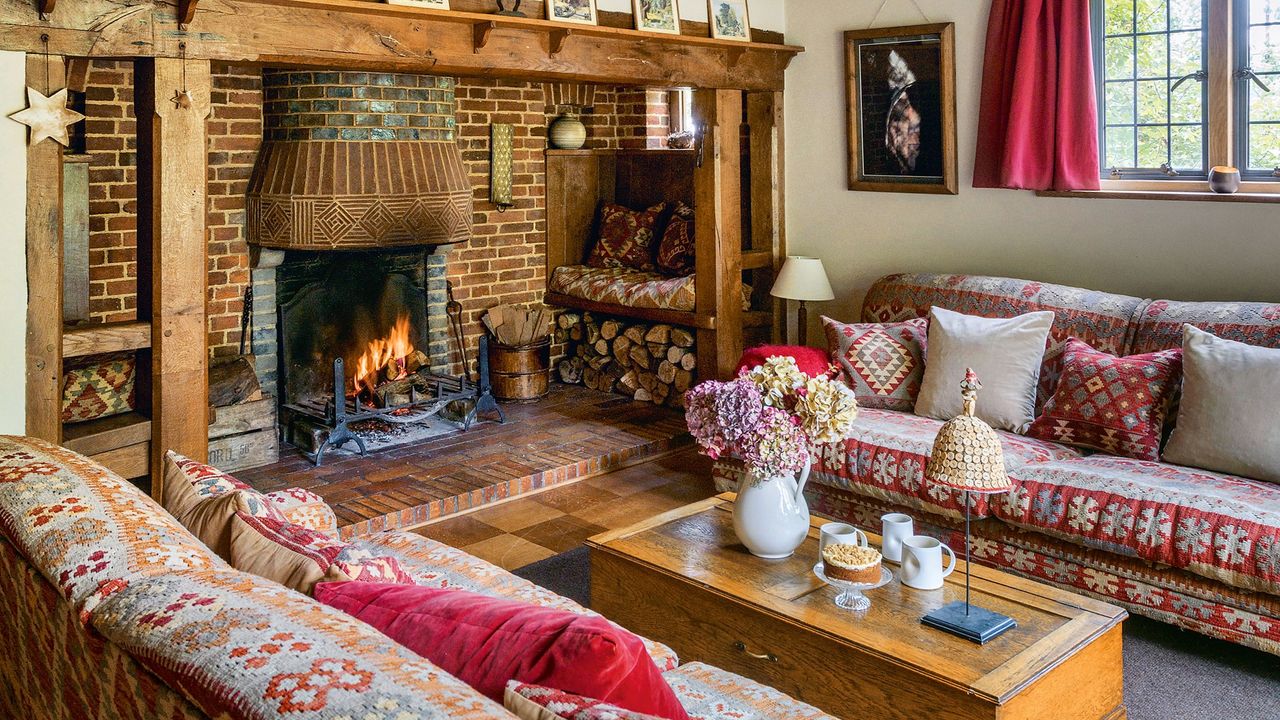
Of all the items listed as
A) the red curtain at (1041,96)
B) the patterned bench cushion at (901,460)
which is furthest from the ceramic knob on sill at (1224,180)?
the patterned bench cushion at (901,460)

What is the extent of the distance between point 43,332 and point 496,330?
2.94 metres

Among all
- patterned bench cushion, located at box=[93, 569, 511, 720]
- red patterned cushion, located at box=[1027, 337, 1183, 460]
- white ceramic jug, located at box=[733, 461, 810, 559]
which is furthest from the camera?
red patterned cushion, located at box=[1027, 337, 1183, 460]

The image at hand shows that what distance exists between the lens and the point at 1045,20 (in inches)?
185

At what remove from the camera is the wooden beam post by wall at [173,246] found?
3.55m

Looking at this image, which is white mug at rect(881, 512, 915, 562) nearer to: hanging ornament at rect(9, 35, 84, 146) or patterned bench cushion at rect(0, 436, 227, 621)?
patterned bench cushion at rect(0, 436, 227, 621)

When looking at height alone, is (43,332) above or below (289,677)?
above

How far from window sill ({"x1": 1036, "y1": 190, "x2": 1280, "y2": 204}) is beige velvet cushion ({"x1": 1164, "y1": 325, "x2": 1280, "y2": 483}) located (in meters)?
0.92

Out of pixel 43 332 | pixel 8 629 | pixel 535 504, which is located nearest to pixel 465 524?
pixel 535 504

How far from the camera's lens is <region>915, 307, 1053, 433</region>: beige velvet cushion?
408 centimetres

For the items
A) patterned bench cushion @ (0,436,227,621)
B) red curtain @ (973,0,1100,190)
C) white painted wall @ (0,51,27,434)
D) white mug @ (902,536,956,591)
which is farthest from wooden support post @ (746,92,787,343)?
patterned bench cushion @ (0,436,227,621)

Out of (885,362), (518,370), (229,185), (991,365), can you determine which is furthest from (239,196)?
(991,365)

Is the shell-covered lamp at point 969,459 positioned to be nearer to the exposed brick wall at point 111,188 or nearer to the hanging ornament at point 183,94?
the hanging ornament at point 183,94

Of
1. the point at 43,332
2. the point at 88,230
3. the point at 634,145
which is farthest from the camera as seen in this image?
the point at 634,145

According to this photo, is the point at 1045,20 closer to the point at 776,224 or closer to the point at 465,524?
the point at 776,224
